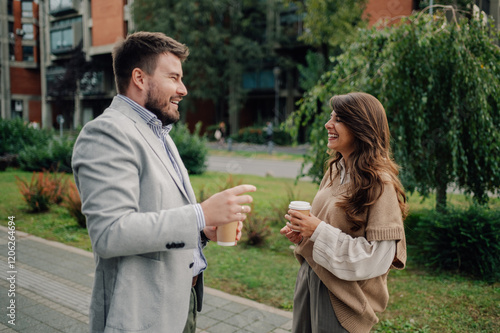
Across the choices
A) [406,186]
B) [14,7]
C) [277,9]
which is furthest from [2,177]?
[277,9]

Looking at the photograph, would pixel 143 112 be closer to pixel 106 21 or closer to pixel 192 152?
pixel 192 152

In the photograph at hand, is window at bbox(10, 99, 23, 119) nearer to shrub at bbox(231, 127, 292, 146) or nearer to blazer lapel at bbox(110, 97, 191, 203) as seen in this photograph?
shrub at bbox(231, 127, 292, 146)

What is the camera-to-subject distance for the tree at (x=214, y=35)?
31281 millimetres

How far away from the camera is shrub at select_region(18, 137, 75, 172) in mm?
14070

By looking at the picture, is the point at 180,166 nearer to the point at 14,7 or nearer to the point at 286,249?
the point at 286,249

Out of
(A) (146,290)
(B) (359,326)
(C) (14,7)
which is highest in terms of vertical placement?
(C) (14,7)

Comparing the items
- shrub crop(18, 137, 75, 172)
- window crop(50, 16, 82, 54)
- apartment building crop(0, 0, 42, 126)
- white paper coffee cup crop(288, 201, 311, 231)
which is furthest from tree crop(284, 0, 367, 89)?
window crop(50, 16, 82, 54)

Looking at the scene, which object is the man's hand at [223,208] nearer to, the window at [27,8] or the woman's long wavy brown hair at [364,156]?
the woman's long wavy brown hair at [364,156]

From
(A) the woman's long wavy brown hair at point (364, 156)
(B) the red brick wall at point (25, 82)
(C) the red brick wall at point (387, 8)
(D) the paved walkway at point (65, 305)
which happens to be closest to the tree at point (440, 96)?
(D) the paved walkway at point (65, 305)

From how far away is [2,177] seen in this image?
13461 millimetres

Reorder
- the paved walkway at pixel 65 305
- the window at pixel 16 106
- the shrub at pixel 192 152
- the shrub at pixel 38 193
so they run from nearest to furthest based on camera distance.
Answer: the paved walkway at pixel 65 305 → the shrub at pixel 38 193 → the shrub at pixel 192 152 → the window at pixel 16 106

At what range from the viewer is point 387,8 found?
83.7ft

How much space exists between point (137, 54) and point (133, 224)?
2.62 feet

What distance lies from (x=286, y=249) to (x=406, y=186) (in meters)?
2.19
